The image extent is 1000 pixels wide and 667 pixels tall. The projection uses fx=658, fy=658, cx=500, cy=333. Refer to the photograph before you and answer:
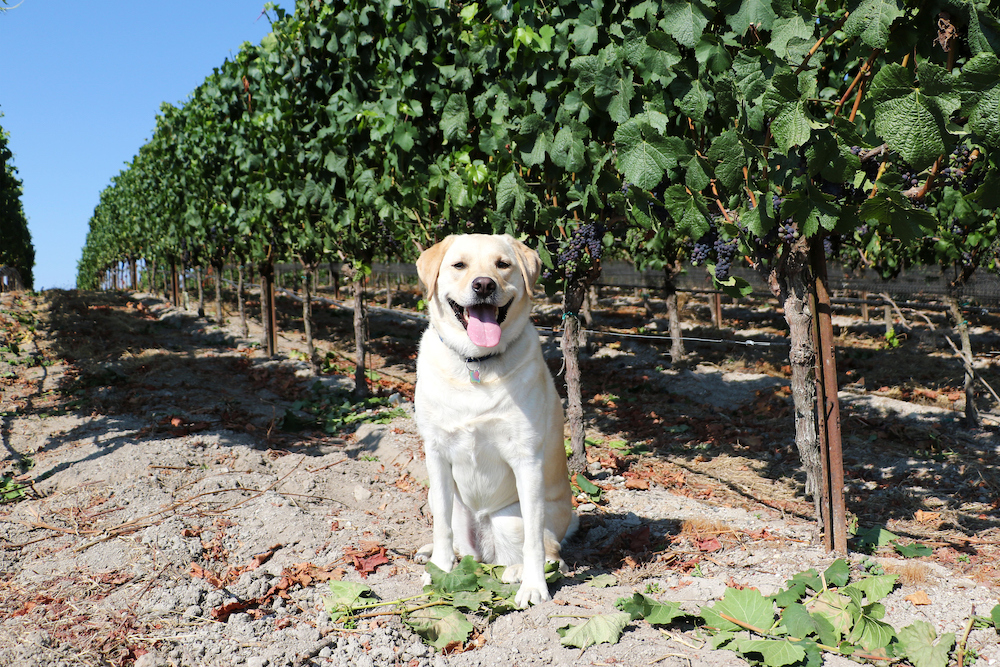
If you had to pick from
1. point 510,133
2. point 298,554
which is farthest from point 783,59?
point 298,554

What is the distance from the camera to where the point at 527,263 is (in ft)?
12.0

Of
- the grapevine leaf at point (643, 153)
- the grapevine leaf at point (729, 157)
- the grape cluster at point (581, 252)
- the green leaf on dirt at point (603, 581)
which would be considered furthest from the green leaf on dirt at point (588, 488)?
the grapevine leaf at point (729, 157)

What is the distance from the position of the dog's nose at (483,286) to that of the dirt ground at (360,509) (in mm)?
1613

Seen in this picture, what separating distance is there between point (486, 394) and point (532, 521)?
0.72 metres

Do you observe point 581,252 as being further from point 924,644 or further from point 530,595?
point 924,644

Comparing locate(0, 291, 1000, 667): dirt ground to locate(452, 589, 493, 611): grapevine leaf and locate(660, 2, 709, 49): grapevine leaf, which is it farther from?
locate(660, 2, 709, 49): grapevine leaf

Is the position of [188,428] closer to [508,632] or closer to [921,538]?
[508,632]

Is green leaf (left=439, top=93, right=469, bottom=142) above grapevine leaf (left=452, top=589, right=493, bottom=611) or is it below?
above

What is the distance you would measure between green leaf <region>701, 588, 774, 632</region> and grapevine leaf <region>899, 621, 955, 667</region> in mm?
542

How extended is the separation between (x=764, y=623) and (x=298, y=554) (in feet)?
9.27

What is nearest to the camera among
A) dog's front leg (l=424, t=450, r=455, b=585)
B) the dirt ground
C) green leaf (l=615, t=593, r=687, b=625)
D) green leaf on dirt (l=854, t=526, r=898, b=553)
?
green leaf (l=615, t=593, r=687, b=625)

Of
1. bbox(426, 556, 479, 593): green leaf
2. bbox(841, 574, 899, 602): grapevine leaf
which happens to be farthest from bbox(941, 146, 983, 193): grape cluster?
bbox(426, 556, 479, 593): green leaf

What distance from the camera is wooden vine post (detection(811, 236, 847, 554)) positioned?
3.86 meters

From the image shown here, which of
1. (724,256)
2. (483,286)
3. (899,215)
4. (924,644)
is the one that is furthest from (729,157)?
(924,644)
